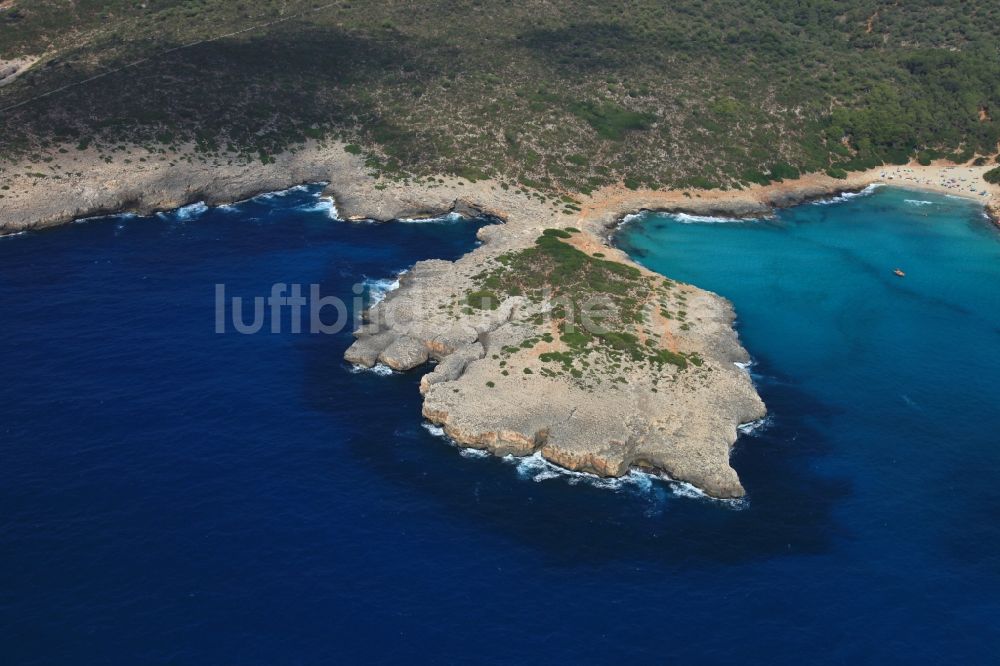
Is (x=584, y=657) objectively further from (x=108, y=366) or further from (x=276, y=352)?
(x=108, y=366)

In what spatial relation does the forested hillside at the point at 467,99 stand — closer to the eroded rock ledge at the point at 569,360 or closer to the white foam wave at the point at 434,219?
the white foam wave at the point at 434,219

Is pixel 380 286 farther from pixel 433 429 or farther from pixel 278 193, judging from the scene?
pixel 278 193

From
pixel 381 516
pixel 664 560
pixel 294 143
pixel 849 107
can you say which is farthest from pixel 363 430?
pixel 849 107

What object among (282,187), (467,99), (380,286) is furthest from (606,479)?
(467,99)

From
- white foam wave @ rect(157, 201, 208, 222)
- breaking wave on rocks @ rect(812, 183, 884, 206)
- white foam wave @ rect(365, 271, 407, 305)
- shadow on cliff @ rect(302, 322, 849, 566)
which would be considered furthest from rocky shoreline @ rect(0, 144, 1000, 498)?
white foam wave @ rect(365, 271, 407, 305)

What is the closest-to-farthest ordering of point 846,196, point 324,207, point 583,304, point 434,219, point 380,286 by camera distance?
point 583,304 → point 380,286 → point 434,219 → point 324,207 → point 846,196

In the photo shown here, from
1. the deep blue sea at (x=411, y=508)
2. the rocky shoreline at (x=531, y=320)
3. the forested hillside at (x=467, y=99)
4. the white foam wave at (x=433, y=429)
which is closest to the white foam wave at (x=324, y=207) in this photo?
the rocky shoreline at (x=531, y=320)
